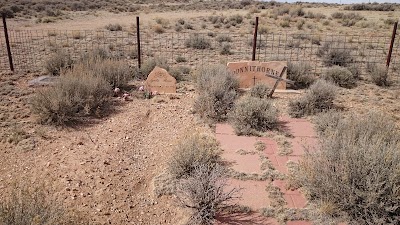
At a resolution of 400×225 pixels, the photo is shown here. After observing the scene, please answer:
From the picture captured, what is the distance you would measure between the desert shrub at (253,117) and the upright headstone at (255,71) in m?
2.43

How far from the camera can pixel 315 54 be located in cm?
1495

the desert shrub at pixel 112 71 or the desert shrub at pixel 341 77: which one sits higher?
the desert shrub at pixel 112 71

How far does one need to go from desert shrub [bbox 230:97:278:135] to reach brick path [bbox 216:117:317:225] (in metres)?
0.19

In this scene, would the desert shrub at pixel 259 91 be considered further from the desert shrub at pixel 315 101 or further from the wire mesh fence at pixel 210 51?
the wire mesh fence at pixel 210 51

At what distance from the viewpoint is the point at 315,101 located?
7.88 metres

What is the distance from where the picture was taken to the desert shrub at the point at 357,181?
3883mm

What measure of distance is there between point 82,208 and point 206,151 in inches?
71.4

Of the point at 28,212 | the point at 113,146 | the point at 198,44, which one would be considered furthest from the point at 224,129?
the point at 198,44

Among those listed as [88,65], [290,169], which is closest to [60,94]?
[88,65]

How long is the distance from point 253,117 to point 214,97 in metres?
1.11

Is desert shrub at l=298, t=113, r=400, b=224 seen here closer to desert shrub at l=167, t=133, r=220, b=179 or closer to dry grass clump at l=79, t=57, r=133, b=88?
desert shrub at l=167, t=133, r=220, b=179

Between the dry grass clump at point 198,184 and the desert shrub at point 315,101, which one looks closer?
the dry grass clump at point 198,184

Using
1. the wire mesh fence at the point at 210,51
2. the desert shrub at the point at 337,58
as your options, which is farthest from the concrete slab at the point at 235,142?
the desert shrub at the point at 337,58

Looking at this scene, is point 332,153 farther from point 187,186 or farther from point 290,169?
point 187,186
